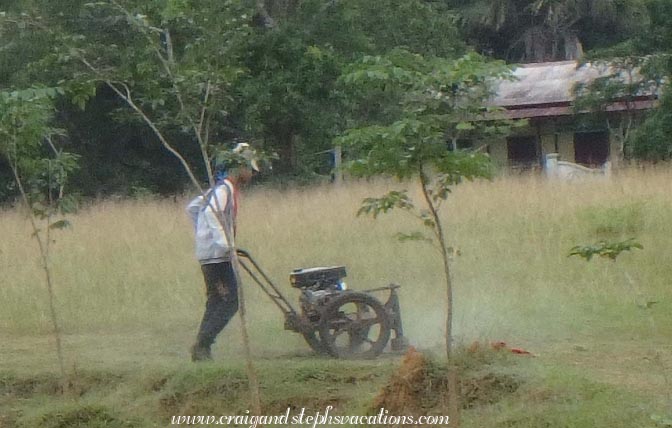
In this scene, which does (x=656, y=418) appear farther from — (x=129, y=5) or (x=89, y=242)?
(x=89, y=242)

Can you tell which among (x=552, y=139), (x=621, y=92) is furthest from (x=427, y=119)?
(x=552, y=139)

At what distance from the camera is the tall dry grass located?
11234 mm

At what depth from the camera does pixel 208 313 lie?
937 centimetres

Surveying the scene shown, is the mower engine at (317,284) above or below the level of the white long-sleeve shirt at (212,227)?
below

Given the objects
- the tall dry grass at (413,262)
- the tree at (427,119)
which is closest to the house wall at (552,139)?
the tall dry grass at (413,262)

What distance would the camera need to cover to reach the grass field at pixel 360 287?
8.27 m

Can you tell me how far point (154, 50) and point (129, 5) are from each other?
1.42ft

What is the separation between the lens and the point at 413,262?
1394cm

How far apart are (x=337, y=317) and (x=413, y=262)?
4648 millimetres

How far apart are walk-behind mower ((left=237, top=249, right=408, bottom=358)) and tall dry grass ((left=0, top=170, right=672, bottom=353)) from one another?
2.08 ft

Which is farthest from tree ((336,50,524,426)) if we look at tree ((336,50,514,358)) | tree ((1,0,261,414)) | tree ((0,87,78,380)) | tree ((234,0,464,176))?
tree ((234,0,464,176))

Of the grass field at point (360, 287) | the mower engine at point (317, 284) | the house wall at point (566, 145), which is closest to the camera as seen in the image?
the grass field at point (360, 287)

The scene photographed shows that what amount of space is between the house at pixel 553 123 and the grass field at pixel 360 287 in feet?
39.9

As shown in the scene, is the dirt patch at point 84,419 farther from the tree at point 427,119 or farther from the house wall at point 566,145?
the house wall at point 566,145
